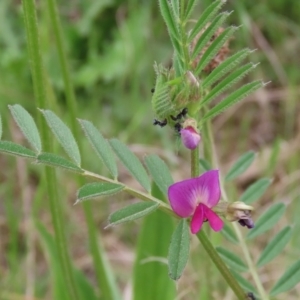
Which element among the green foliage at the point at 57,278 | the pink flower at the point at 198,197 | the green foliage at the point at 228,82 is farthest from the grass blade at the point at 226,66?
the green foliage at the point at 57,278

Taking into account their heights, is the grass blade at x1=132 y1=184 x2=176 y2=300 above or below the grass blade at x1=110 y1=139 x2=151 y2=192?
below

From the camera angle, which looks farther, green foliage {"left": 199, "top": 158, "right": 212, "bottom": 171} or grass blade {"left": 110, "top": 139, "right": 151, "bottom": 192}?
green foliage {"left": 199, "top": 158, "right": 212, "bottom": 171}

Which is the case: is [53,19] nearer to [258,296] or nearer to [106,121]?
[258,296]

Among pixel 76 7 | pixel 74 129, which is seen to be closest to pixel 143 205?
pixel 74 129

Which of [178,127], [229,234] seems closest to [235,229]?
[229,234]

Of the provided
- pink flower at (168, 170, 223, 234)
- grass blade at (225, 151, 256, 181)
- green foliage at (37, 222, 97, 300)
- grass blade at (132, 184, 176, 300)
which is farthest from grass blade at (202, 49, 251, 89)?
green foliage at (37, 222, 97, 300)

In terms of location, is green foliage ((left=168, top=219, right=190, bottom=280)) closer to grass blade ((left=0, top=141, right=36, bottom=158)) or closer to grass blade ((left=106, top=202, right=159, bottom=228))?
grass blade ((left=106, top=202, right=159, bottom=228))
